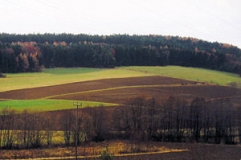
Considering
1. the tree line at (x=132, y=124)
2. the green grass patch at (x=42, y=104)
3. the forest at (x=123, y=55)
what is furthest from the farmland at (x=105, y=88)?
the forest at (x=123, y=55)

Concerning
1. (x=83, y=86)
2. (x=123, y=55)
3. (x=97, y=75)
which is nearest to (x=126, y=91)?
(x=83, y=86)

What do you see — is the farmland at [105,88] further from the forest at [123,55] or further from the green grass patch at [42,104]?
the forest at [123,55]

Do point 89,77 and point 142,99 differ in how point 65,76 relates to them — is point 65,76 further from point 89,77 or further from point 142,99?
point 142,99

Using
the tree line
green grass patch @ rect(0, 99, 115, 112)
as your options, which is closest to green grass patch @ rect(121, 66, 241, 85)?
the tree line

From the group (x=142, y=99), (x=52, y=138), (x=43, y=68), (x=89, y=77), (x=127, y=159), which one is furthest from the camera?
(x=43, y=68)

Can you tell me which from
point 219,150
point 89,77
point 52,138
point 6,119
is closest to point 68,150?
point 52,138

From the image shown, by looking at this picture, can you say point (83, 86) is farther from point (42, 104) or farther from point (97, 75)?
point (42, 104)
